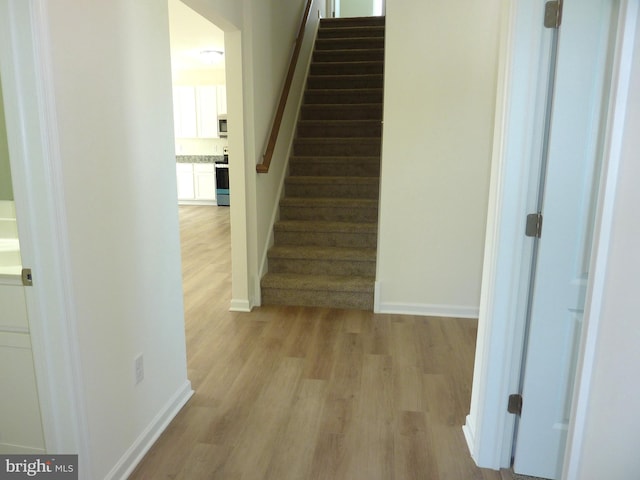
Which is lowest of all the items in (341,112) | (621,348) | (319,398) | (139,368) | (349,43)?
(319,398)

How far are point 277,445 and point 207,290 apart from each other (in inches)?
90.2

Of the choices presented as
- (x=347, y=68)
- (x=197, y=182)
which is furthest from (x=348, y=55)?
(x=197, y=182)

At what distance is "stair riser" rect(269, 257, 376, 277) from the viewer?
377cm

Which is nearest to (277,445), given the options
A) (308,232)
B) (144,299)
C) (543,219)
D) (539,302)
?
(144,299)

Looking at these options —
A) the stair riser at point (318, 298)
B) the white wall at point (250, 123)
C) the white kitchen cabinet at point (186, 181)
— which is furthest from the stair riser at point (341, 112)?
the white kitchen cabinet at point (186, 181)

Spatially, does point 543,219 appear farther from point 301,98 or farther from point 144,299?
point 301,98

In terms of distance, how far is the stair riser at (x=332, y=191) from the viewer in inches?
169

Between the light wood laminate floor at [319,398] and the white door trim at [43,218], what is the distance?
1.63ft

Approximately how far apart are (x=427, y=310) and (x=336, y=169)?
5.76 feet

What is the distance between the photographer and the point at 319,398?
2369mm

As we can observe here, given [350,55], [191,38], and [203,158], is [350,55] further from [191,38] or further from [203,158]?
[203,158]

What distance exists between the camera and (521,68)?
1.59 m

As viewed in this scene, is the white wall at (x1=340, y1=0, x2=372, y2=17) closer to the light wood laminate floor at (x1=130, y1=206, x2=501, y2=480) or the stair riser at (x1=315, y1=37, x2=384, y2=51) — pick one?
the stair riser at (x1=315, y1=37, x2=384, y2=51)

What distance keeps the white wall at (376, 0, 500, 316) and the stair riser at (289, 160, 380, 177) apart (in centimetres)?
116
